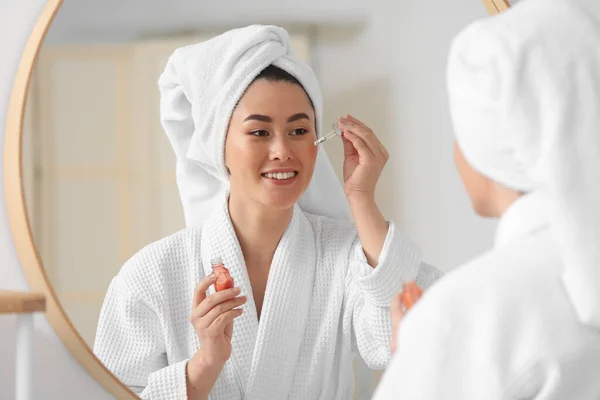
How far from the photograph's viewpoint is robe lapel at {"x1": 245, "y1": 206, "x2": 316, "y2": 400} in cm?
107

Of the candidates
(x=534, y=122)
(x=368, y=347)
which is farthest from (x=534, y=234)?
(x=368, y=347)

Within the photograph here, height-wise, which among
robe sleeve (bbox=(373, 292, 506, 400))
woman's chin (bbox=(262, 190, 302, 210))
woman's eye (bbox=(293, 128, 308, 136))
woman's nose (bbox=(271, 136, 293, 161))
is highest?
woman's eye (bbox=(293, 128, 308, 136))

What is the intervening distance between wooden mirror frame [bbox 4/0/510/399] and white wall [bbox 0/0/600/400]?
18mm

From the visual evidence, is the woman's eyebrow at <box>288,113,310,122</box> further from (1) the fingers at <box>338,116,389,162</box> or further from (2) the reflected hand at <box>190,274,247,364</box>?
(2) the reflected hand at <box>190,274,247,364</box>

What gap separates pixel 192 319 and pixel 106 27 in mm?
391

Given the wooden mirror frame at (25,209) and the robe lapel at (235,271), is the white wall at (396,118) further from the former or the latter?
the robe lapel at (235,271)

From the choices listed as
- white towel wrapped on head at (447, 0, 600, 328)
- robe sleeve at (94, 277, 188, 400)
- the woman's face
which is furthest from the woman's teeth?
white towel wrapped on head at (447, 0, 600, 328)

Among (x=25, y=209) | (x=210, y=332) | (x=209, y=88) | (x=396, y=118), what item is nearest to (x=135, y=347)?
(x=210, y=332)

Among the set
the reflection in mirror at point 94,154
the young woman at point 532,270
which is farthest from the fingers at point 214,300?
the young woman at point 532,270

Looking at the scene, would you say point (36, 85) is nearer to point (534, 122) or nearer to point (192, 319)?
point (192, 319)

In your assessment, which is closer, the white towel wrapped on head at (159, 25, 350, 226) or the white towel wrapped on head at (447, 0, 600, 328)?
the white towel wrapped on head at (447, 0, 600, 328)

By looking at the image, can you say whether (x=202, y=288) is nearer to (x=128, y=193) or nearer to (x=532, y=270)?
(x=128, y=193)

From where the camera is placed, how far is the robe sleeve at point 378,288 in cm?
105

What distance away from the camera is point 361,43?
1100 millimetres
